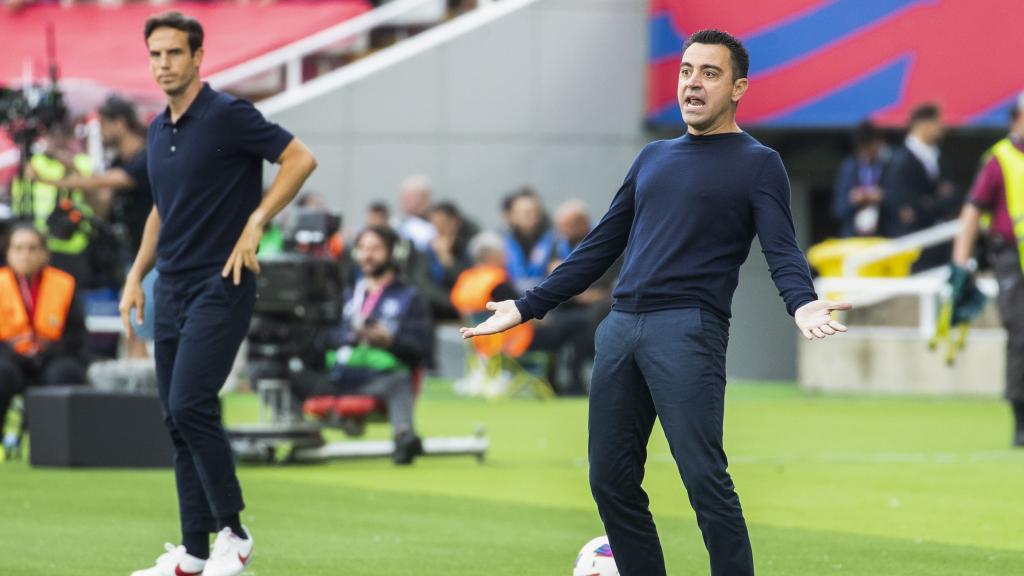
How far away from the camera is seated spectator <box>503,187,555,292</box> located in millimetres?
22031

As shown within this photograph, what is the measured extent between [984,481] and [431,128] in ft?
44.0

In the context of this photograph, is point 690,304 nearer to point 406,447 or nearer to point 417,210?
point 406,447

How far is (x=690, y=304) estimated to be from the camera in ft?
21.9

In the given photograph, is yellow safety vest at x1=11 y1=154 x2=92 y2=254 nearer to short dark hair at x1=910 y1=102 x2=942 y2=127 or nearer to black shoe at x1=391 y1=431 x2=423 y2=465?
black shoe at x1=391 y1=431 x2=423 y2=465

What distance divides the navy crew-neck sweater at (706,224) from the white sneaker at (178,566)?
249 cm

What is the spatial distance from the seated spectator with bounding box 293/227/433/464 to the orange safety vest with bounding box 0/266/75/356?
1.84 meters

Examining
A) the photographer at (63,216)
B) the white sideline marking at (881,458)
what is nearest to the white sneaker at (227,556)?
the white sideline marking at (881,458)

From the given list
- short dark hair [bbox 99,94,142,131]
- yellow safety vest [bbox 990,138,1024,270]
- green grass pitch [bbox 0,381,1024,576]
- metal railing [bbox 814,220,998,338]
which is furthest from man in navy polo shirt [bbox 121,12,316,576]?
metal railing [bbox 814,220,998,338]

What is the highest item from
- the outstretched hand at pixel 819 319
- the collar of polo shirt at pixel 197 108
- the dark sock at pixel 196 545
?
the collar of polo shirt at pixel 197 108

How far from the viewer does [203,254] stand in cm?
844

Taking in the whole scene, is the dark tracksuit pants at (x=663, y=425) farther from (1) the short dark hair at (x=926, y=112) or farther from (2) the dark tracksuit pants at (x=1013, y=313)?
(1) the short dark hair at (x=926, y=112)

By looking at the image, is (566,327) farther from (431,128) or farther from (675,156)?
(675,156)

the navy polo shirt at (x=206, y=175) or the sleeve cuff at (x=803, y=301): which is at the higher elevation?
the navy polo shirt at (x=206, y=175)

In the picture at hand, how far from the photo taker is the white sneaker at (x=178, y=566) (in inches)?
329
